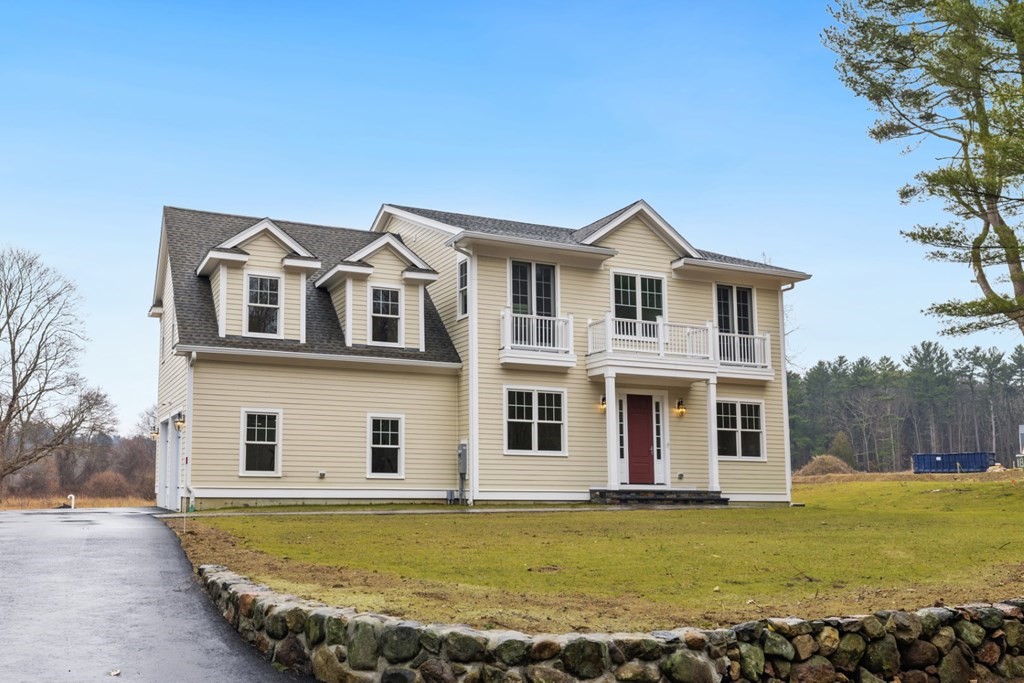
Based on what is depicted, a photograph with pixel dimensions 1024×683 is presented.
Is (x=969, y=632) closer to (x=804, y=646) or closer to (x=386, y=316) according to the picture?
(x=804, y=646)

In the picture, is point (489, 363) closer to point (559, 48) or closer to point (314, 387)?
point (314, 387)

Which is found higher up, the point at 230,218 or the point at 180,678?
the point at 230,218

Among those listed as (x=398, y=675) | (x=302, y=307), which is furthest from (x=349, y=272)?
(x=398, y=675)

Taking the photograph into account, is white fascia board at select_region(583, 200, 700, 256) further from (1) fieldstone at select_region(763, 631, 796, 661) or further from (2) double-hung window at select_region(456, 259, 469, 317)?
(1) fieldstone at select_region(763, 631, 796, 661)

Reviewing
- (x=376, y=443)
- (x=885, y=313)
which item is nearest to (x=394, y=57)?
(x=376, y=443)

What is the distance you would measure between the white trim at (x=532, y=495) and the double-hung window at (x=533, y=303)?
3673mm

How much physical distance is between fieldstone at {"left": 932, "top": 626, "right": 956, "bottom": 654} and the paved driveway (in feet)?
17.3

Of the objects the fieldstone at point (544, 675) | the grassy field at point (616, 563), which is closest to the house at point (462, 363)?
the grassy field at point (616, 563)

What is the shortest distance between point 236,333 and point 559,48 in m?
9.78

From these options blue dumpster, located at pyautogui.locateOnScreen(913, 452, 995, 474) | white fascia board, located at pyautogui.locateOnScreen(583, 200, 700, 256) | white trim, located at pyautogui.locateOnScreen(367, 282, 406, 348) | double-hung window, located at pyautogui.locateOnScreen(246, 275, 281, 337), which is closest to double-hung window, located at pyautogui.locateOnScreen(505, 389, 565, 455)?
white trim, located at pyautogui.locateOnScreen(367, 282, 406, 348)

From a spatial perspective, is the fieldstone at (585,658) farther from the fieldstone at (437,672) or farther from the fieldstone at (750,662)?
the fieldstone at (750,662)

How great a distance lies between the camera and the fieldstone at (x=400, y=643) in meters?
6.95

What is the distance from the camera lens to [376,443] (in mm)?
23625

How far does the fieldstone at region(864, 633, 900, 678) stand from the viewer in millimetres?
7910
